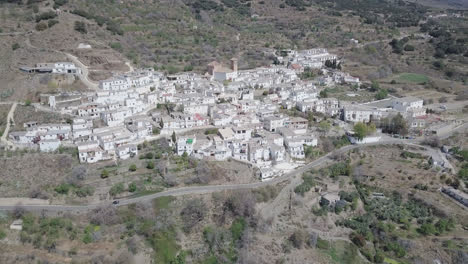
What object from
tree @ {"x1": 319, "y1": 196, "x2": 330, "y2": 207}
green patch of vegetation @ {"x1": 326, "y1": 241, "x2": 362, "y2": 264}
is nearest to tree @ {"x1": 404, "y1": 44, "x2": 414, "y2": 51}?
tree @ {"x1": 319, "y1": 196, "x2": 330, "y2": 207}

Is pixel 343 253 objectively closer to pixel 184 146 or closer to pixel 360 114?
pixel 184 146

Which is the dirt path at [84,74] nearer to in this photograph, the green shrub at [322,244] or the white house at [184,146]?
the white house at [184,146]

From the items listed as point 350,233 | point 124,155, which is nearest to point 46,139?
point 124,155

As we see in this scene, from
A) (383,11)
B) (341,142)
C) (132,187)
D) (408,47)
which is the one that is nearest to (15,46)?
(132,187)

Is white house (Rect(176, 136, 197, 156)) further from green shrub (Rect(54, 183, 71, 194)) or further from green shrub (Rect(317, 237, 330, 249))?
green shrub (Rect(317, 237, 330, 249))

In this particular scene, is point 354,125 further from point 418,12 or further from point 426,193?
point 418,12

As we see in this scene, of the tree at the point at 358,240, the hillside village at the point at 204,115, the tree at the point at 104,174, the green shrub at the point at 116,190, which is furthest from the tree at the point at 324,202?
the tree at the point at 104,174
